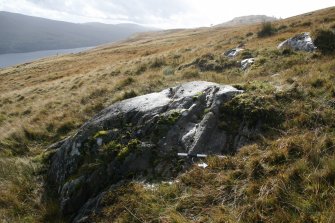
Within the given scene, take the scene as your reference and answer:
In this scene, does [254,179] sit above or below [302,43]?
below

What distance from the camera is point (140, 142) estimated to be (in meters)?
7.40

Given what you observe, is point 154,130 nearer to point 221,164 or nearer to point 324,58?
point 221,164

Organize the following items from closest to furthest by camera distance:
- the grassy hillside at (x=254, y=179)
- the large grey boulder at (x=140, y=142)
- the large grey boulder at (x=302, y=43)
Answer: the grassy hillside at (x=254, y=179) → the large grey boulder at (x=140, y=142) → the large grey boulder at (x=302, y=43)

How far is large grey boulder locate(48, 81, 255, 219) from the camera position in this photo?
270 inches

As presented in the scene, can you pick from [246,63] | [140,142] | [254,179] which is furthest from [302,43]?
[254,179]

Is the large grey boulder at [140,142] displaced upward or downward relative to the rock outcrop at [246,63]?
downward

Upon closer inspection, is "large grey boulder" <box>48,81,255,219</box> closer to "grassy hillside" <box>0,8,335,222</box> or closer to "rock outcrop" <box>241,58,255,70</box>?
"grassy hillside" <box>0,8,335,222</box>

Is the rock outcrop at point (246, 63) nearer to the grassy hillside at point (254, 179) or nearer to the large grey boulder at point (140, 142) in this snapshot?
the grassy hillside at point (254, 179)

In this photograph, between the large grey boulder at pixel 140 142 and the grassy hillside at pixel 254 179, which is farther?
the large grey boulder at pixel 140 142

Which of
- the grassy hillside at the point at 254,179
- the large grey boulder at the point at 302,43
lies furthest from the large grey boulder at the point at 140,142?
the large grey boulder at the point at 302,43

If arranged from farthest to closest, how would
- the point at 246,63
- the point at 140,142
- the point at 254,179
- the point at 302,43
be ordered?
1. the point at 302,43
2. the point at 246,63
3. the point at 140,142
4. the point at 254,179

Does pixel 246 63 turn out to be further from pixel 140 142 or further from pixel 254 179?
pixel 254 179

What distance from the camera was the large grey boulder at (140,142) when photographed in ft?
22.5

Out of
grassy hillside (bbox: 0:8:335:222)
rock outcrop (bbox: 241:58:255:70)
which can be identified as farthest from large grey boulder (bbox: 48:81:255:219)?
rock outcrop (bbox: 241:58:255:70)
